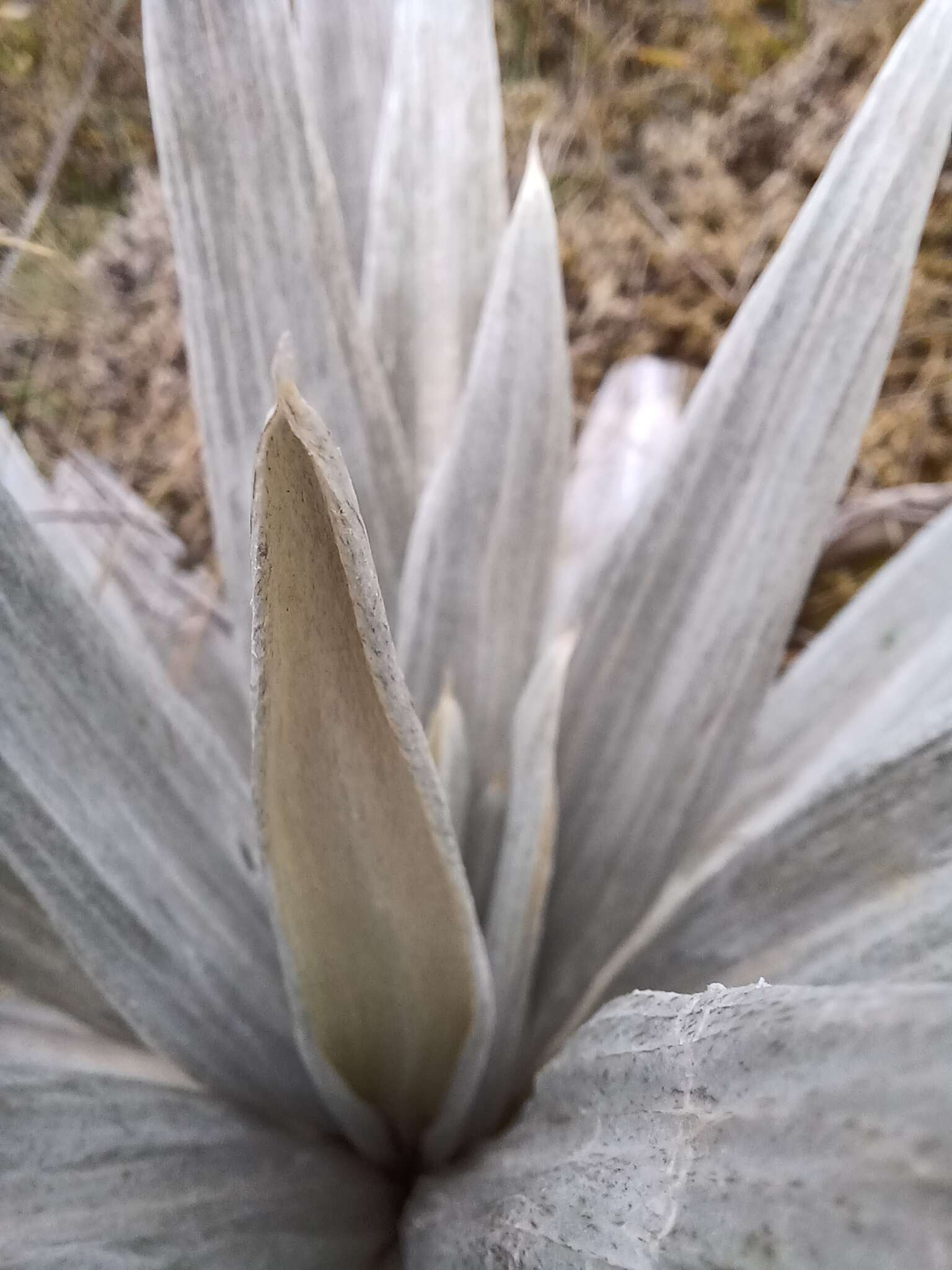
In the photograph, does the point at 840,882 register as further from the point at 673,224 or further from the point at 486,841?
the point at 673,224

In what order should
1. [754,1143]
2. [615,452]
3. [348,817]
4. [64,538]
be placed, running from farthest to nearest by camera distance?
[615,452], [64,538], [348,817], [754,1143]

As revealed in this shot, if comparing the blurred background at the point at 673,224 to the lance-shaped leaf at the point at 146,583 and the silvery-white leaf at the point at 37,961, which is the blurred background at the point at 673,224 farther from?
the silvery-white leaf at the point at 37,961

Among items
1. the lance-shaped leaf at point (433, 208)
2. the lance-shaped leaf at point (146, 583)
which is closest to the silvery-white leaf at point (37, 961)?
the lance-shaped leaf at point (146, 583)

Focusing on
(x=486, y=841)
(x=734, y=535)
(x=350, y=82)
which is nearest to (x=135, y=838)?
(x=486, y=841)

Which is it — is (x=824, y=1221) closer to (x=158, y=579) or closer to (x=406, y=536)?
(x=406, y=536)

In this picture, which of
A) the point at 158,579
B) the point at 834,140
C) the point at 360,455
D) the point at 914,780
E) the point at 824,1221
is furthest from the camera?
the point at 834,140

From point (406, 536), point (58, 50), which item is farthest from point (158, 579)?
point (58, 50)
